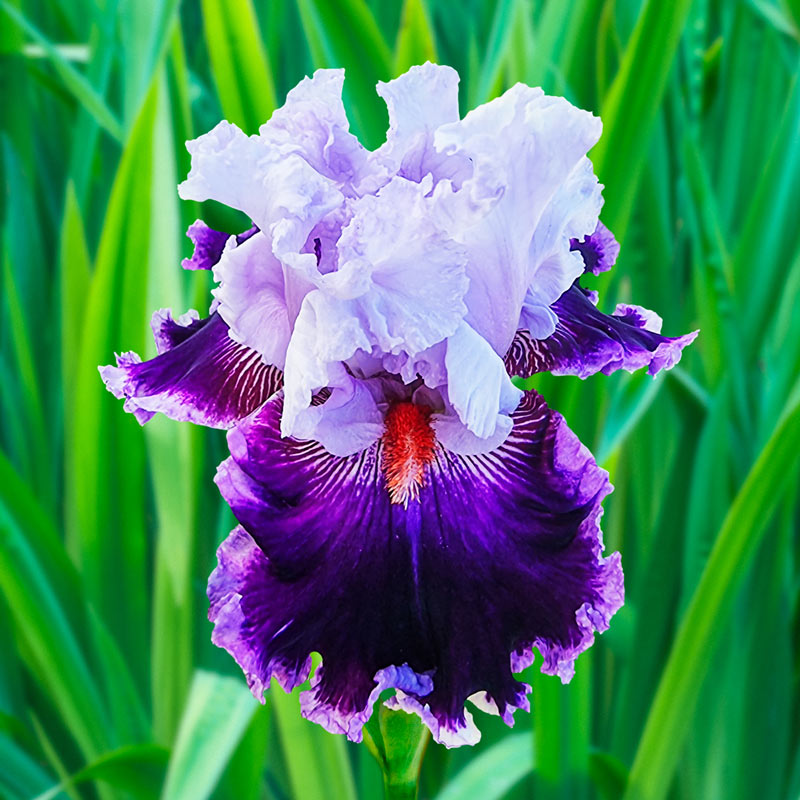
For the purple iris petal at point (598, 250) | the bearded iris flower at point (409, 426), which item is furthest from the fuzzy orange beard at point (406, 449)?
the purple iris petal at point (598, 250)

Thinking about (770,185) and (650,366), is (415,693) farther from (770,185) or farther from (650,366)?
(770,185)

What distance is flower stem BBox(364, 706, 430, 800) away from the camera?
425 mm

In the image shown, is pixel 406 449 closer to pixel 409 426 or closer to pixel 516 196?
pixel 409 426

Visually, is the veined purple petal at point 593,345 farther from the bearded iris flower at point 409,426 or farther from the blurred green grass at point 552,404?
the blurred green grass at point 552,404

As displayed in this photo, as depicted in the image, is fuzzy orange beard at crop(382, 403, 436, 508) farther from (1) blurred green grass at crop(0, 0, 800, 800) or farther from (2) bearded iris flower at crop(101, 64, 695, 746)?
(1) blurred green grass at crop(0, 0, 800, 800)

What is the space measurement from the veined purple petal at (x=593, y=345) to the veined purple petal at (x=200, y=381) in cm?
12

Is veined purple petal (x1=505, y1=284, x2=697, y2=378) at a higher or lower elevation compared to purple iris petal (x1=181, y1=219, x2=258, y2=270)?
lower

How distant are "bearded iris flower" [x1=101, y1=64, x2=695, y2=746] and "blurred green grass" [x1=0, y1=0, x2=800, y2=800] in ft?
0.95

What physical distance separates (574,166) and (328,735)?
0.50 metres

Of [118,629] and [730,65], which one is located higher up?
[730,65]

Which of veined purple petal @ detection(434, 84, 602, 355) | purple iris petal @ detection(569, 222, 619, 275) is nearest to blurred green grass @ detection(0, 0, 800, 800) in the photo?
purple iris petal @ detection(569, 222, 619, 275)

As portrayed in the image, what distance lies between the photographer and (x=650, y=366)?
0.44 m

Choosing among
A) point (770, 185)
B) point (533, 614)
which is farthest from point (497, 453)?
point (770, 185)

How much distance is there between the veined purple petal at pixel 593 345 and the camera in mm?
441
